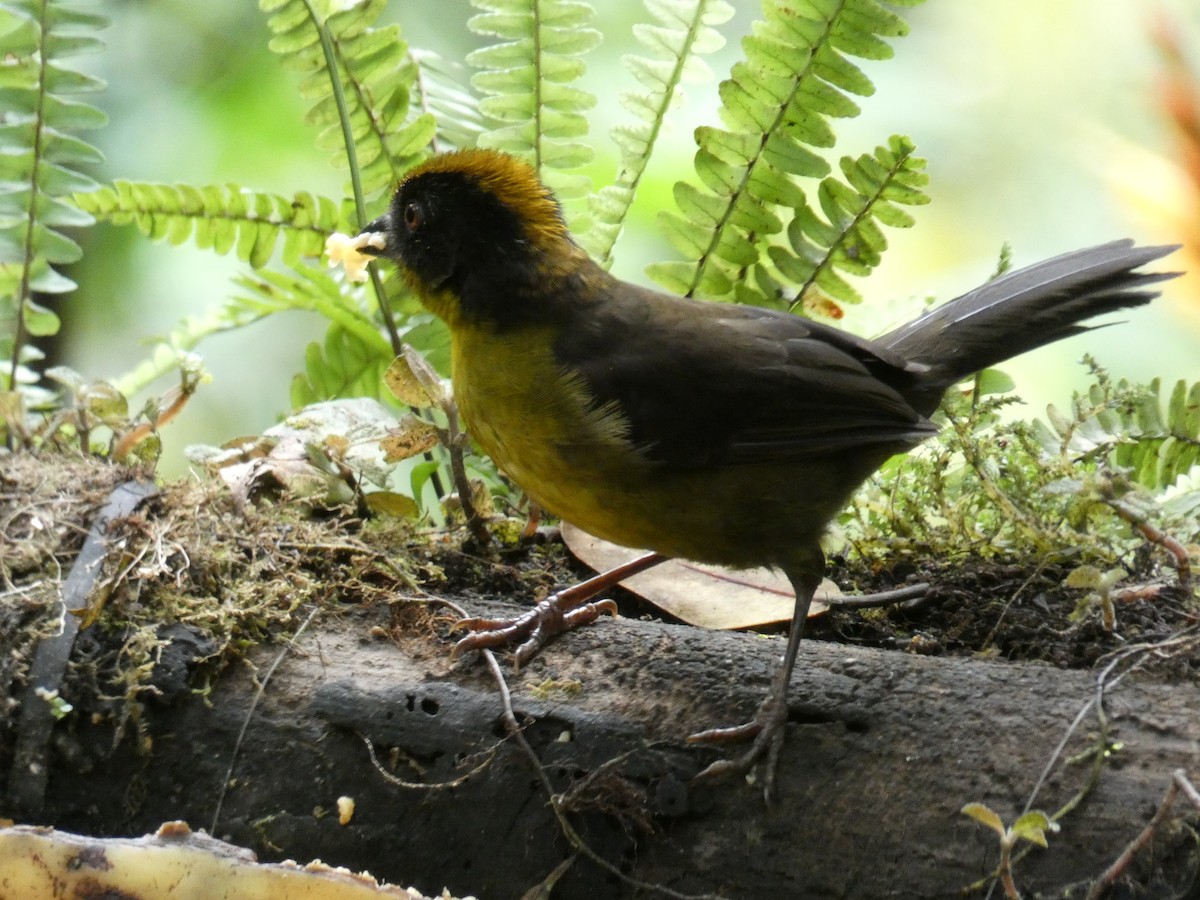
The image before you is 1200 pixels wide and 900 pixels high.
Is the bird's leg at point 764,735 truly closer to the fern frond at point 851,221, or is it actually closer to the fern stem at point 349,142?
the fern frond at point 851,221

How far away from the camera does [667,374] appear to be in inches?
106

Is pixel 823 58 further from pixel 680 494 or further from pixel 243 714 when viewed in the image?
pixel 243 714

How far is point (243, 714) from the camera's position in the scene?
7.80ft

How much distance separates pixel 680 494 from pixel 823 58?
4.43 ft

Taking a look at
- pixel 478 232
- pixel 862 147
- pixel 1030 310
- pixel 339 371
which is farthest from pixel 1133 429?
pixel 862 147

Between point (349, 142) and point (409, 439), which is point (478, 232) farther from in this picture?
point (349, 142)

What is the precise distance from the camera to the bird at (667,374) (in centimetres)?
260

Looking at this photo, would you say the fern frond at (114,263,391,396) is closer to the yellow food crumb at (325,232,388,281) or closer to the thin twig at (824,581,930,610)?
the yellow food crumb at (325,232,388,281)

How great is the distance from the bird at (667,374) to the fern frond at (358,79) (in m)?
0.66

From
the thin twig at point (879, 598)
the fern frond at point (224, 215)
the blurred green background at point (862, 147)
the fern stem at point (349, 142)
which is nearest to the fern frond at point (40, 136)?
the fern frond at point (224, 215)

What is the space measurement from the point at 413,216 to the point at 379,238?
0.41 feet

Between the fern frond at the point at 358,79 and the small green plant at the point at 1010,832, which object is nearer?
the small green plant at the point at 1010,832

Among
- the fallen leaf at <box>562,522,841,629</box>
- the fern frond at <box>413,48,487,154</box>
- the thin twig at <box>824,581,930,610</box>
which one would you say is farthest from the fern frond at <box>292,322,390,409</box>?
the thin twig at <box>824,581,930,610</box>

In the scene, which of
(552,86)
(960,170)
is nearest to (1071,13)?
(960,170)
